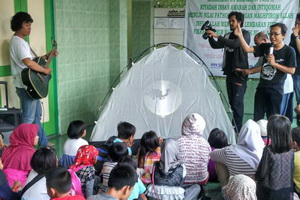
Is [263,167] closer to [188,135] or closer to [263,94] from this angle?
[188,135]

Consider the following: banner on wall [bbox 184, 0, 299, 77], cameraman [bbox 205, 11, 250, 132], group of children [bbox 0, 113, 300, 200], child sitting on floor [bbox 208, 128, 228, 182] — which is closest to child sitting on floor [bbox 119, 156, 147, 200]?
group of children [bbox 0, 113, 300, 200]

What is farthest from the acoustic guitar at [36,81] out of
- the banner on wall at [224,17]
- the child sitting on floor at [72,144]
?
the banner on wall at [224,17]

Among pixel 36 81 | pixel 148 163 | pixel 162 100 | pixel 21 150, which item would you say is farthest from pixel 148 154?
pixel 36 81

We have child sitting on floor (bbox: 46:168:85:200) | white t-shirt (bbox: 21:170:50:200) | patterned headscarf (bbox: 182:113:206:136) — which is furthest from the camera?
patterned headscarf (bbox: 182:113:206:136)

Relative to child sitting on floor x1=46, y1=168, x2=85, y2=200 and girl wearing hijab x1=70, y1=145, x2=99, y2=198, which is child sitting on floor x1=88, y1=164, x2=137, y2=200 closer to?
child sitting on floor x1=46, y1=168, x2=85, y2=200

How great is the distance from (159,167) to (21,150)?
2.80ft

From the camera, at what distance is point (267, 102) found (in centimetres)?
352

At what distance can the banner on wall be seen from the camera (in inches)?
180

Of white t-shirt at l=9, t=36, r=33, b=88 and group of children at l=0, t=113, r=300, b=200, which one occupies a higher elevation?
white t-shirt at l=9, t=36, r=33, b=88

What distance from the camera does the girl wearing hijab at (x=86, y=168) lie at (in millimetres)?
2265

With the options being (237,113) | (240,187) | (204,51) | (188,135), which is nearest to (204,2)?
(204,51)

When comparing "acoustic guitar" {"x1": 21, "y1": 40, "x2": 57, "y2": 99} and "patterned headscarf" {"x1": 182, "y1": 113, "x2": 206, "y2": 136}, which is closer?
"patterned headscarf" {"x1": 182, "y1": 113, "x2": 206, "y2": 136}

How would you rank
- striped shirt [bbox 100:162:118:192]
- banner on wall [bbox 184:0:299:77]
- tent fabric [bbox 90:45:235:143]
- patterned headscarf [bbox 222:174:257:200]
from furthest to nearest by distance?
1. banner on wall [bbox 184:0:299:77]
2. tent fabric [bbox 90:45:235:143]
3. striped shirt [bbox 100:162:118:192]
4. patterned headscarf [bbox 222:174:257:200]

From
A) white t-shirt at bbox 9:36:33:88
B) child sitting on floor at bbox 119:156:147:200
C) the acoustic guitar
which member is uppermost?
white t-shirt at bbox 9:36:33:88
